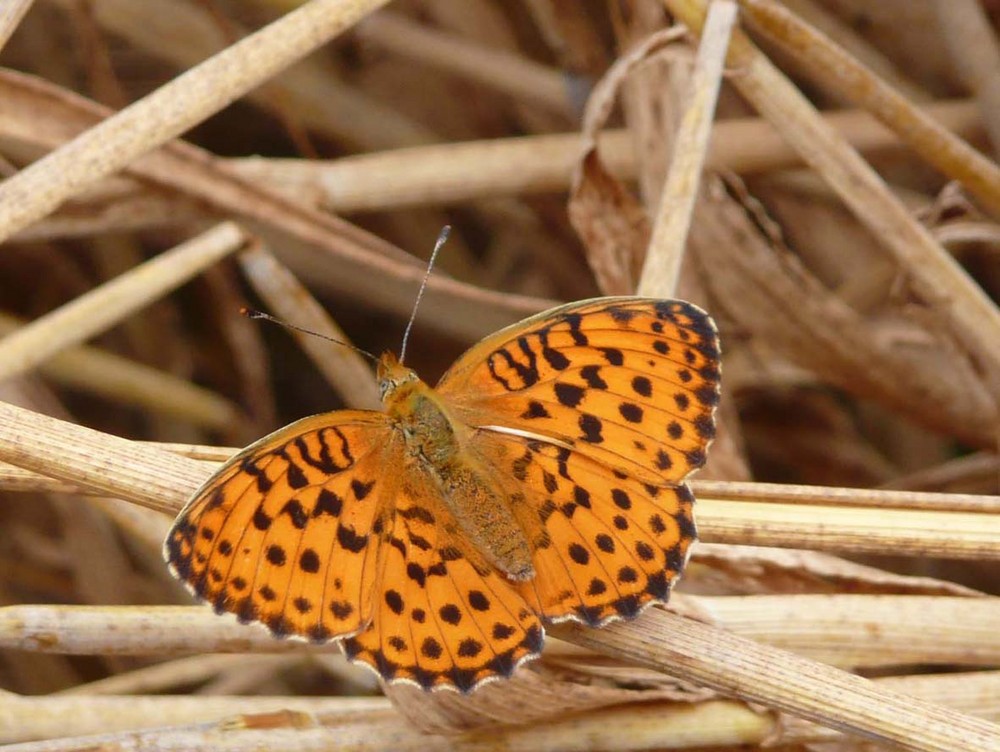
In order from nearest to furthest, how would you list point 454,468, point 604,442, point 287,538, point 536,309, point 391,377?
point 287,538, point 604,442, point 454,468, point 391,377, point 536,309

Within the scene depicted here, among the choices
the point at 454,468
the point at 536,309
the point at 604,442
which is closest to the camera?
the point at 604,442

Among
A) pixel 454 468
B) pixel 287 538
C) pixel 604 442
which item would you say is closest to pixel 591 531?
pixel 604 442

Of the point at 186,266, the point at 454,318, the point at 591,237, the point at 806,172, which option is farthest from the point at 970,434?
the point at 186,266

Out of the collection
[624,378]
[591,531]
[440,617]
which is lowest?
[440,617]

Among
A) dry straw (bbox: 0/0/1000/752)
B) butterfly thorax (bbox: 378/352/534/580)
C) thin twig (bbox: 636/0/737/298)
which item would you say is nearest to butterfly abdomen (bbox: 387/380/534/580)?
butterfly thorax (bbox: 378/352/534/580)

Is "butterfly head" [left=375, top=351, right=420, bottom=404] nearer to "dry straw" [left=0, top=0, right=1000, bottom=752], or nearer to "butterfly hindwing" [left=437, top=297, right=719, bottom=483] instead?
"butterfly hindwing" [left=437, top=297, right=719, bottom=483]

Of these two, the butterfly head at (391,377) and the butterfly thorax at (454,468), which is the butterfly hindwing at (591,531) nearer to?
the butterfly thorax at (454,468)

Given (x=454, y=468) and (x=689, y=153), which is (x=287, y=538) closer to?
(x=454, y=468)
